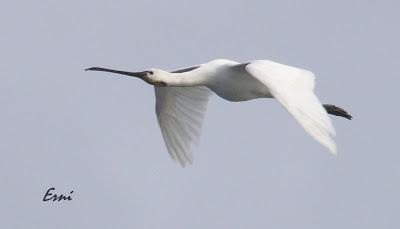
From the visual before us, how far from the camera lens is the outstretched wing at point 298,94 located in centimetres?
1705

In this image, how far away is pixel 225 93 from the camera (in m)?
22.0

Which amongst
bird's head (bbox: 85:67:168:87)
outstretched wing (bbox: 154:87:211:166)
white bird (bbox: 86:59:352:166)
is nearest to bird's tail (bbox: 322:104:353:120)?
white bird (bbox: 86:59:352:166)

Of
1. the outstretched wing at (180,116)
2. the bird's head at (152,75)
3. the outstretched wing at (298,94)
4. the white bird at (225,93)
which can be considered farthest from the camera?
the outstretched wing at (180,116)

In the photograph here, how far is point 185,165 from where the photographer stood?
81.6 ft

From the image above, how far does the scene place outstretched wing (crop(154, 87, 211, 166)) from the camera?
82.2 feet

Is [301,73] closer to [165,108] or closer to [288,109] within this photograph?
[288,109]

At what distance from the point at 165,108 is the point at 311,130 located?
8.52 meters

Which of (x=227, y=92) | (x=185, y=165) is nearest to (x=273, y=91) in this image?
(x=227, y=92)

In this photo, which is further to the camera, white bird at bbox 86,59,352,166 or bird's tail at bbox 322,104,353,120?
bird's tail at bbox 322,104,353,120

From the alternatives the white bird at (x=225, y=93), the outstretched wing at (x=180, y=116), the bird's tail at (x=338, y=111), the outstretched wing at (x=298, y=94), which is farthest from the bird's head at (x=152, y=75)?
the bird's tail at (x=338, y=111)

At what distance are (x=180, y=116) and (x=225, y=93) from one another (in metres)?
3.34

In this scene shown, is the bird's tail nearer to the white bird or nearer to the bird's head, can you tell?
the white bird

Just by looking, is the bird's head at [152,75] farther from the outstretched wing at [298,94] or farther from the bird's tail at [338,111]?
the bird's tail at [338,111]

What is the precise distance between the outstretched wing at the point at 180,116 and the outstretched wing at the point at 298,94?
196 inches
